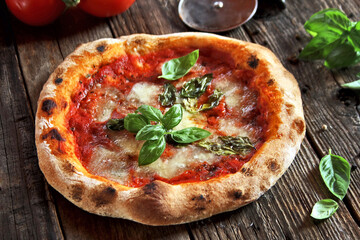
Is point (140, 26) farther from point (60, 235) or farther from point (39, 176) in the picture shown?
point (60, 235)

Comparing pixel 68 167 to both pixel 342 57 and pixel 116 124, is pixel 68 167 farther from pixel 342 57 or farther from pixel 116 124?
pixel 342 57

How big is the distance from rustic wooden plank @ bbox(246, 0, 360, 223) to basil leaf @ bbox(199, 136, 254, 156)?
0.69m

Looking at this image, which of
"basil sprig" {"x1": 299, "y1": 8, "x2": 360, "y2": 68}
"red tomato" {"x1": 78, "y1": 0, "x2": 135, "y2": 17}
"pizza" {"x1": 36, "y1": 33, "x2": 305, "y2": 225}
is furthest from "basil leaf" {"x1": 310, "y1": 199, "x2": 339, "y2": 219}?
"red tomato" {"x1": 78, "y1": 0, "x2": 135, "y2": 17}

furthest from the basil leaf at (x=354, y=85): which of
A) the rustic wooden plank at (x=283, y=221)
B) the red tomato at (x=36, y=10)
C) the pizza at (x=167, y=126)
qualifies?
the red tomato at (x=36, y=10)

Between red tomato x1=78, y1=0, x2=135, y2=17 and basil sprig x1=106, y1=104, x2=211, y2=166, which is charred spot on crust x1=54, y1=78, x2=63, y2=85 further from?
red tomato x1=78, y1=0, x2=135, y2=17

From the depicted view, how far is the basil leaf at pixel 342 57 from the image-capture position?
4.04 meters

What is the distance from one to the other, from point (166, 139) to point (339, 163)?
129 centimetres

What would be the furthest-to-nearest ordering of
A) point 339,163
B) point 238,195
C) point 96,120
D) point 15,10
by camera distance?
point 15,10, point 96,120, point 339,163, point 238,195

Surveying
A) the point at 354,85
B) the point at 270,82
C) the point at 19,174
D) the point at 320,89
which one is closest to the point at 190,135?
the point at 270,82

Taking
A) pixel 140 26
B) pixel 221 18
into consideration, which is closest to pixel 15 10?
pixel 140 26

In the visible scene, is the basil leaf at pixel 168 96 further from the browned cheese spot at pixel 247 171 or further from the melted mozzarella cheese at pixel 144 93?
the browned cheese spot at pixel 247 171

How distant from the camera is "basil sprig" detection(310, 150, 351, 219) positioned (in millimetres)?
3154

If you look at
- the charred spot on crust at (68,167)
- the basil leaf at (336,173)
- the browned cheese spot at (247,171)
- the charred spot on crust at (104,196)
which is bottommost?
the basil leaf at (336,173)

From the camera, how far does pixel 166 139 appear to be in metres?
3.39
